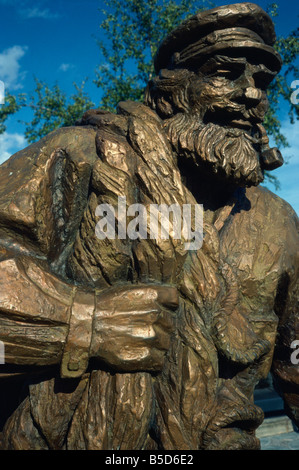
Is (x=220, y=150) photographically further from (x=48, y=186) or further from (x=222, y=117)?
(x=48, y=186)

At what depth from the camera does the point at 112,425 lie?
6.02 ft

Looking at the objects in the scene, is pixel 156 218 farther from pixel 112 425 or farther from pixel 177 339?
pixel 112 425

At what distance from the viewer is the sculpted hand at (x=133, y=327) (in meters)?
1.82

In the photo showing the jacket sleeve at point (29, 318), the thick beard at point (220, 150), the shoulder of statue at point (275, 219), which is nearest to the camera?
the jacket sleeve at point (29, 318)

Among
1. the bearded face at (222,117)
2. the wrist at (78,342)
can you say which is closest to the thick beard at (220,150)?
the bearded face at (222,117)

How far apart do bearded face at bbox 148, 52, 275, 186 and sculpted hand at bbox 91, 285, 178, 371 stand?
70 centimetres

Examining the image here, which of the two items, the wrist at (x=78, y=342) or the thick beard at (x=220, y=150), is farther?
the thick beard at (x=220, y=150)

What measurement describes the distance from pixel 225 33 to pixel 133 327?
1.48 meters

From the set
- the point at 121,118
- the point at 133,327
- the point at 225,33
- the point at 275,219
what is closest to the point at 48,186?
the point at 121,118

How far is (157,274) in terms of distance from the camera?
6.50 ft

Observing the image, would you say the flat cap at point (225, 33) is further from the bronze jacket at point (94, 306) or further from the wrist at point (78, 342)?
the wrist at point (78, 342)

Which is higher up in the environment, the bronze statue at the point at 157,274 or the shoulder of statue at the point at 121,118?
the shoulder of statue at the point at 121,118

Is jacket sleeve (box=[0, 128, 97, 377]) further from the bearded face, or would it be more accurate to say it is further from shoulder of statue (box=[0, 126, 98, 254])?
the bearded face
